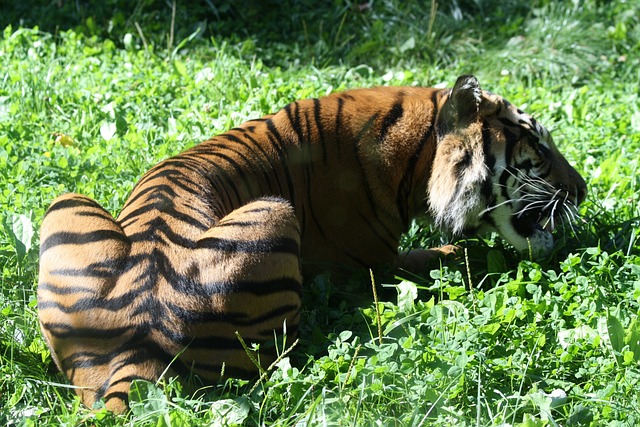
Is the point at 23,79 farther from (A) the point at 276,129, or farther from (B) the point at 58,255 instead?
(B) the point at 58,255

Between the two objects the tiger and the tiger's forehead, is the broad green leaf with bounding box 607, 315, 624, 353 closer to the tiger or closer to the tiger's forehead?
the tiger

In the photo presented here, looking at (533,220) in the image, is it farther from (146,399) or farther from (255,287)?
(146,399)

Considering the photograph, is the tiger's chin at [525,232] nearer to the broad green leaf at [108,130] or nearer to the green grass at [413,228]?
the green grass at [413,228]

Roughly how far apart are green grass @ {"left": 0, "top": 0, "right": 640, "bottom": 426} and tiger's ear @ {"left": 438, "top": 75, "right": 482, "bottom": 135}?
0.66 m

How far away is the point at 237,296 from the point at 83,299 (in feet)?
1.84

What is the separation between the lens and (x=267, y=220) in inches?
131

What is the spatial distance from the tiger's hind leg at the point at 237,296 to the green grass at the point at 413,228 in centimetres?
13

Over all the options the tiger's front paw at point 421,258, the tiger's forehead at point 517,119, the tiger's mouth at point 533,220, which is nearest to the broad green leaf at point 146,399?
the tiger's front paw at point 421,258

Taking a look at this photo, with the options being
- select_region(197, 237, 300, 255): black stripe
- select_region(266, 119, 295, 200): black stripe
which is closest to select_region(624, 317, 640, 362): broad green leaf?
select_region(197, 237, 300, 255): black stripe

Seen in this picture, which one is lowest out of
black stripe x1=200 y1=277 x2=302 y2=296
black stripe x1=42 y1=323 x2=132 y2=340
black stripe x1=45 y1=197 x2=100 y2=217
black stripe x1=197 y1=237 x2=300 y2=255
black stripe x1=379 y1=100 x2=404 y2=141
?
black stripe x1=42 y1=323 x2=132 y2=340

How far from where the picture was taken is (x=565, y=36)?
7.50 metres

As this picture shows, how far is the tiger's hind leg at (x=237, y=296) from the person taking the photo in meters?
3.08

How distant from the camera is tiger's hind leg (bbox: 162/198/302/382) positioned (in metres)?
3.08

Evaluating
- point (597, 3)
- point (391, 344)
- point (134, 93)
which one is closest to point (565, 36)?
point (597, 3)
